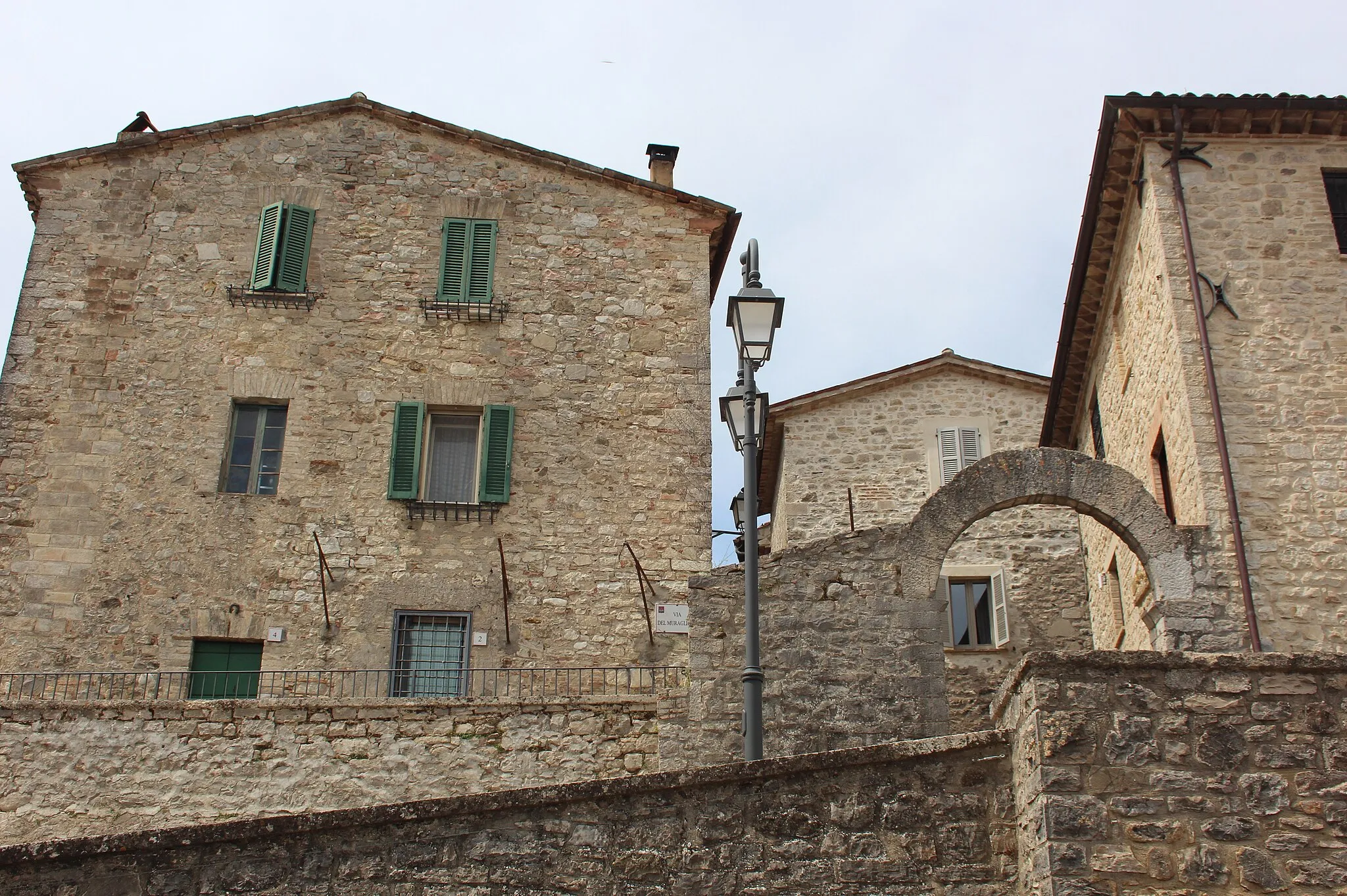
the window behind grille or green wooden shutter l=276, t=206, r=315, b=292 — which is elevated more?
green wooden shutter l=276, t=206, r=315, b=292

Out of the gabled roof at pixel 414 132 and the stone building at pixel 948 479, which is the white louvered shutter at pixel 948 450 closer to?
the stone building at pixel 948 479

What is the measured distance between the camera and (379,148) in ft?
53.5

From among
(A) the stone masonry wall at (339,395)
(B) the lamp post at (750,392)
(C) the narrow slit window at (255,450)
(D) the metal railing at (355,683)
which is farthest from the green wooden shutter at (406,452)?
(B) the lamp post at (750,392)

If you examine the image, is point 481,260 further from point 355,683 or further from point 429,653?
point 355,683

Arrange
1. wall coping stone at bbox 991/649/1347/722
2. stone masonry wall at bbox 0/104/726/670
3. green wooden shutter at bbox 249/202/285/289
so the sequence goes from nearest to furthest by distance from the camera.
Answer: wall coping stone at bbox 991/649/1347/722 → stone masonry wall at bbox 0/104/726/670 → green wooden shutter at bbox 249/202/285/289

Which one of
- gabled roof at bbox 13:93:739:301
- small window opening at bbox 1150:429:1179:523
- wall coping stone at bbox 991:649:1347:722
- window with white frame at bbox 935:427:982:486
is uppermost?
gabled roof at bbox 13:93:739:301

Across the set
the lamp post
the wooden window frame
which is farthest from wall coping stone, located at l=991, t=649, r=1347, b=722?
the wooden window frame

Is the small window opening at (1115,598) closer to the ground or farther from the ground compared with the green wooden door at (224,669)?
farther from the ground

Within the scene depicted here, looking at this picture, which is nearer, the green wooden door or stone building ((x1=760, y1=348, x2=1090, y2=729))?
the green wooden door

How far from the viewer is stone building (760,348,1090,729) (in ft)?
62.5

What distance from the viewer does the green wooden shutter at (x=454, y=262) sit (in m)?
15.4

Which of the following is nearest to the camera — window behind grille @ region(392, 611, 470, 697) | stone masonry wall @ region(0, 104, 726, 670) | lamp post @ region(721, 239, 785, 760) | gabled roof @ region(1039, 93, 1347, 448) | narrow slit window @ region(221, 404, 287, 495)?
lamp post @ region(721, 239, 785, 760)

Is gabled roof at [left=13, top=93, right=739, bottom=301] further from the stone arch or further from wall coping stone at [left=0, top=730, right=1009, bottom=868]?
wall coping stone at [left=0, top=730, right=1009, bottom=868]

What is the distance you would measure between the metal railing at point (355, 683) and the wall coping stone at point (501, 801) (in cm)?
615
